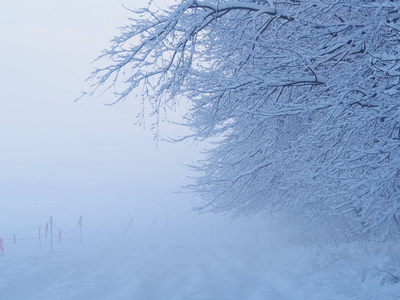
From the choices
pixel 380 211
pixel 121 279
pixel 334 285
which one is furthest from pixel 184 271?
pixel 380 211

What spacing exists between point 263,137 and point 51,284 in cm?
1012

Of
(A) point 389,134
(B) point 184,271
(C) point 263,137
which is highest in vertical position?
(C) point 263,137

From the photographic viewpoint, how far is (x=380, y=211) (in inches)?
144

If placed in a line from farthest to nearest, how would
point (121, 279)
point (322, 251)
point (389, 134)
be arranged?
point (121, 279) < point (322, 251) < point (389, 134)

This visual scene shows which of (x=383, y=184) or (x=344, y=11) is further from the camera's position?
(x=344, y=11)

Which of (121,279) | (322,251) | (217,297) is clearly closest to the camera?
(217,297)

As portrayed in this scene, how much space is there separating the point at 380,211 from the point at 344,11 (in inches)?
126

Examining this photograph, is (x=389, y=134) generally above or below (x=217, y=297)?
above

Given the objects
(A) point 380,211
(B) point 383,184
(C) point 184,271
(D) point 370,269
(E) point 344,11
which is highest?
(E) point 344,11

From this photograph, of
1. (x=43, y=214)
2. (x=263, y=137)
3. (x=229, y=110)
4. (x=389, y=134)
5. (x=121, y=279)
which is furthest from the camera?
(x=43, y=214)

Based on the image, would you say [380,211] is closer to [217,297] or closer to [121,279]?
[217,297]

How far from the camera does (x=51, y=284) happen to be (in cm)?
1202

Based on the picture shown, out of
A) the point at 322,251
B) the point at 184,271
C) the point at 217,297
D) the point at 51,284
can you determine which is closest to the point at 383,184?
the point at 217,297

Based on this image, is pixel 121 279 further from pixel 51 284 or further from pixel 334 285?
pixel 334 285
